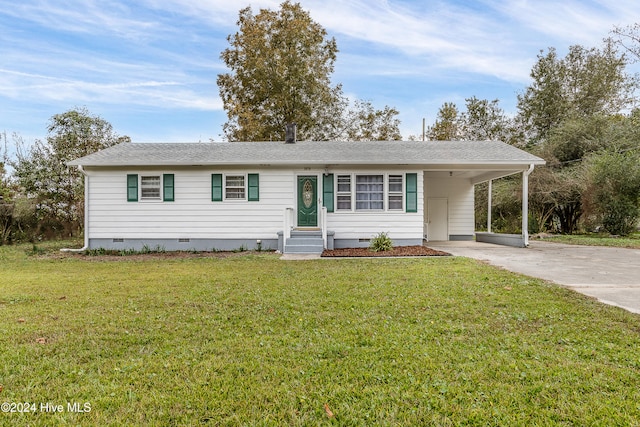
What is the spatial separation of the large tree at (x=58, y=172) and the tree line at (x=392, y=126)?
5 centimetres

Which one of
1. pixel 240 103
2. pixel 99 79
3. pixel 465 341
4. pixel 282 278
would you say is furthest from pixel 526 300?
pixel 240 103

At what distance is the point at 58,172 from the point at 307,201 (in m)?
12.4

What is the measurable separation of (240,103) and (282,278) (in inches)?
741

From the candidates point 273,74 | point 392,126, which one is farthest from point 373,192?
point 392,126

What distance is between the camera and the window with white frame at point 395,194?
39.3 feet

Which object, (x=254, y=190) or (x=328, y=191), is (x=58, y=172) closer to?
(x=254, y=190)

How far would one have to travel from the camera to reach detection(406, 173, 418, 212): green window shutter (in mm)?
11891

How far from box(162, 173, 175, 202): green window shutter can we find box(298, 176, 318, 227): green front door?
4.20m

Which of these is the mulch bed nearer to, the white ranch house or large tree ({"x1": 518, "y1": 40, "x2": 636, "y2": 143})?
the white ranch house

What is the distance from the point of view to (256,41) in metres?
22.1

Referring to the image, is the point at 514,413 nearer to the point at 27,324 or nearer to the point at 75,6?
the point at 27,324

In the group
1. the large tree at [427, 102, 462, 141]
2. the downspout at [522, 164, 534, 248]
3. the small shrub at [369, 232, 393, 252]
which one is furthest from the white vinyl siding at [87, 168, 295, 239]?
the large tree at [427, 102, 462, 141]

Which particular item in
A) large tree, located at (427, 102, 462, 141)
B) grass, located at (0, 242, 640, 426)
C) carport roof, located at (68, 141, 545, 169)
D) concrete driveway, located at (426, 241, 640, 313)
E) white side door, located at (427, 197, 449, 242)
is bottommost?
grass, located at (0, 242, 640, 426)

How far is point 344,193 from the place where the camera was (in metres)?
12.1
